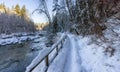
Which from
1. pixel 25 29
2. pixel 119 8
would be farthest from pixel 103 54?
pixel 25 29

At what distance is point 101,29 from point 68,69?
11.0 ft

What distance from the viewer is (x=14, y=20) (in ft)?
256

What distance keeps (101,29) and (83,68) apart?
306 centimetres

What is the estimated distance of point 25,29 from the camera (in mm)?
85312

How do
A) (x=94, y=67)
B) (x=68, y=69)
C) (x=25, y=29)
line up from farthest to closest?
(x=25, y=29) < (x=68, y=69) < (x=94, y=67)

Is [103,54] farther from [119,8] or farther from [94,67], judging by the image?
[119,8]

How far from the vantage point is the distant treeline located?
230 ft

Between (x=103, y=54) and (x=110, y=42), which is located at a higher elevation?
(x=110, y=42)

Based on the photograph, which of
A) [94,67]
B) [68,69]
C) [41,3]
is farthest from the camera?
[41,3]

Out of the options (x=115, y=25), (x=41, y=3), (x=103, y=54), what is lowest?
(x=103, y=54)

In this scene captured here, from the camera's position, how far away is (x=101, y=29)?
368 inches

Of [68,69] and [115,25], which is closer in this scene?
[68,69]

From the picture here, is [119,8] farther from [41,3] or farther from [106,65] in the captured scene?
[41,3]

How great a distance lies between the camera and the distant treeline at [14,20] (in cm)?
7006
